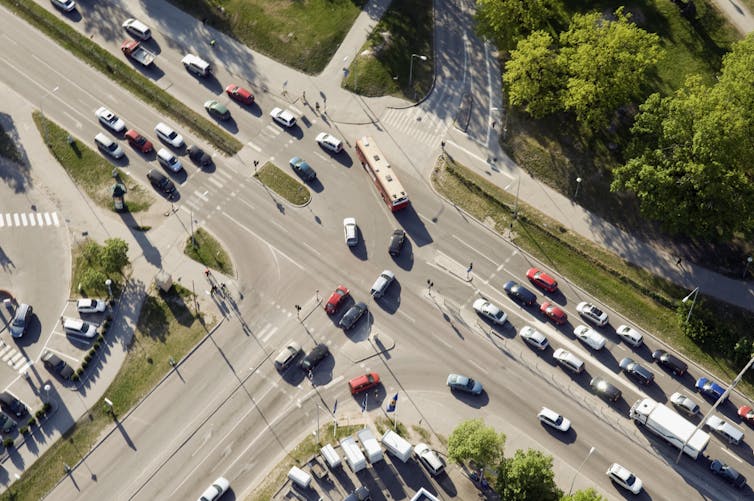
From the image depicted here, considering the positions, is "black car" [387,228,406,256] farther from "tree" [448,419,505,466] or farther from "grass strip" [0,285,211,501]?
"tree" [448,419,505,466]

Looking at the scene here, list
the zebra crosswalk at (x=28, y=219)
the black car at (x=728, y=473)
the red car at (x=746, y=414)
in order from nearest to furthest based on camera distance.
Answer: the black car at (x=728, y=473) < the red car at (x=746, y=414) < the zebra crosswalk at (x=28, y=219)

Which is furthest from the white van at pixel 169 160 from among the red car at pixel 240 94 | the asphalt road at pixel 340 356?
the red car at pixel 240 94

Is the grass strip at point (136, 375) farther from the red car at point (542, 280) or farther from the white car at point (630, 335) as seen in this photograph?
the white car at point (630, 335)

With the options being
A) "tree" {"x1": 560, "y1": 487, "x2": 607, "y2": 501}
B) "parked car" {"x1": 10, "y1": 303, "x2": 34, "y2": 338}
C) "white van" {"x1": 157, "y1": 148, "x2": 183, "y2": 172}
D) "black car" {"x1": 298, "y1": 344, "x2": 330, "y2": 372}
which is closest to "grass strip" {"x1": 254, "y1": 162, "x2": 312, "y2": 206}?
"white van" {"x1": 157, "y1": 148, "x2": 183, "y2": 172}

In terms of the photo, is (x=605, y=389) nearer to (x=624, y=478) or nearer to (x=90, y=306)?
(x=624, y=478)

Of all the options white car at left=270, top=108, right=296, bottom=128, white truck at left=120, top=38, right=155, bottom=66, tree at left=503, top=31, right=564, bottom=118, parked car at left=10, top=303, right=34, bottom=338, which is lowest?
parked car at left=10, top=303, right=34, bottom=338

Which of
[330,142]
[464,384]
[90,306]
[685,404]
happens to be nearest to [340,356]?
[464,384]

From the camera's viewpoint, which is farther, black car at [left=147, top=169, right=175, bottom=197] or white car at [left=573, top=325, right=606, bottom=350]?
black car at [left=147, top=169, right=175, bottom=197]
